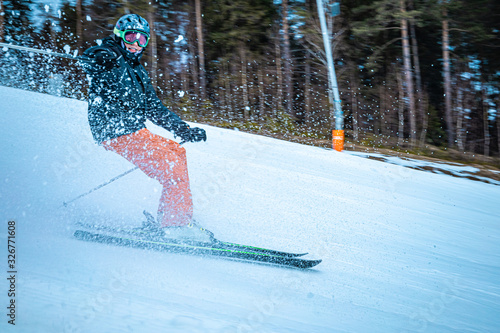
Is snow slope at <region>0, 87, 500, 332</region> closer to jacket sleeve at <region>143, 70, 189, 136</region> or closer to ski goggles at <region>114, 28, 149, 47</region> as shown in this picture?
jacket sleeve at <region>143, 70, 189, 136</region>

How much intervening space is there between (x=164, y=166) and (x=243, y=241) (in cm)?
99

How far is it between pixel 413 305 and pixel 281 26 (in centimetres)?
1846

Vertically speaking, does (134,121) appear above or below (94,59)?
below

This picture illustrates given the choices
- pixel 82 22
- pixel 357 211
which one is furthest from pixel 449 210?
pixel 82 22

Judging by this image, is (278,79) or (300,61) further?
(300,61)

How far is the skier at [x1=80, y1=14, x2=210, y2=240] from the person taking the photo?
2879 millimetres

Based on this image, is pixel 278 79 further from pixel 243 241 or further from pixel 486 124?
pixel 243 241

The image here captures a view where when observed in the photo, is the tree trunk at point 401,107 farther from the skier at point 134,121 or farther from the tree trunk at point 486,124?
the skier at point 134,121

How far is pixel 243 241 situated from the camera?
3.49 m

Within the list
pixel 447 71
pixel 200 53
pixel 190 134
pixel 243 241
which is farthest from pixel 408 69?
pixel 190 134

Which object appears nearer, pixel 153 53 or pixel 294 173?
pixel 294 173

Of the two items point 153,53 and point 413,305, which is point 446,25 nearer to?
point 153,53

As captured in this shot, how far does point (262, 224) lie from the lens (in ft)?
13.1

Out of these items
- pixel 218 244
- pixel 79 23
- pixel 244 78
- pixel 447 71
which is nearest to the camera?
pixel 218 244
